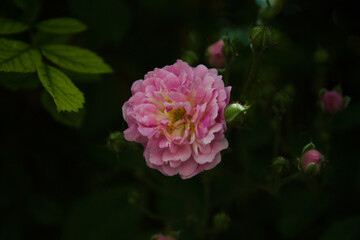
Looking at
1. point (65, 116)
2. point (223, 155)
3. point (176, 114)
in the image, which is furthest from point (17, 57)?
point (223, 155)

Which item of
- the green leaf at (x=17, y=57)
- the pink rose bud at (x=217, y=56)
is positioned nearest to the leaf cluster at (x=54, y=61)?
the green leaf at (x=17, y=57)

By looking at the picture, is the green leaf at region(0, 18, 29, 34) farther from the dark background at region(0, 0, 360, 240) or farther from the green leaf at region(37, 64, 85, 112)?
the green leaf at region(37, 64, 85, 112)

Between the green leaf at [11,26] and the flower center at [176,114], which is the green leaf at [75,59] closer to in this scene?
the green leaf at [11,26]

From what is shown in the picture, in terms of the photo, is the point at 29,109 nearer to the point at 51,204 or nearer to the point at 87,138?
the point at 87,138

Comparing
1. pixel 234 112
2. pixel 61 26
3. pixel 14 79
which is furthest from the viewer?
pixel 61 26

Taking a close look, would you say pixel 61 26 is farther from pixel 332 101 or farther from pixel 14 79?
pixel 332 101

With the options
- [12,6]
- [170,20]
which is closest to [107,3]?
[12,6]
